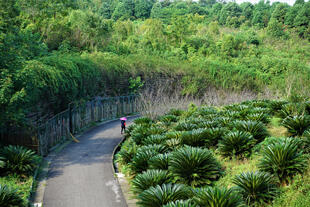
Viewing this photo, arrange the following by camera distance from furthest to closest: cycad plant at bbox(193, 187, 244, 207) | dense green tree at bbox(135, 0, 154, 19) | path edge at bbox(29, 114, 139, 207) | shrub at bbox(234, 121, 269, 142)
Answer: dense green tree at bbox(135, 0, 154, 19) < shrub at bbox(234, 121, 269, 142) < path edge at bbox(29, 114, 139, 207) < cycad plant at bbox(193, 187, 244, 207)

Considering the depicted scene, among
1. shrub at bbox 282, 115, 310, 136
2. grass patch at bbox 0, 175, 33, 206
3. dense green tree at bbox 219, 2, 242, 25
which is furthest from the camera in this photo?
dense green tree at bbox 219, 2, 242, 25

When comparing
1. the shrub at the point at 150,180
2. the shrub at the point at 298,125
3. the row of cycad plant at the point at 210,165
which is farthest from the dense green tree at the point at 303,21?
the shrub at the point at 150,180

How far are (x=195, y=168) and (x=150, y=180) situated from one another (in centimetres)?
154

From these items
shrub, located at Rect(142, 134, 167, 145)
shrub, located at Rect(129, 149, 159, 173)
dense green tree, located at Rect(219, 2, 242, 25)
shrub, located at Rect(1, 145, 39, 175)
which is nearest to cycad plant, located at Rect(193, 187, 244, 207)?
shrub, located at Rect(129, 149, 159, 173)

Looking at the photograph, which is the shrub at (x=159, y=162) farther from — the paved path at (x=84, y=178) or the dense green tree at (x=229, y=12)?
the dense green tree at (x=229, y=12)

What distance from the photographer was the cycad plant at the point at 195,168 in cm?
983

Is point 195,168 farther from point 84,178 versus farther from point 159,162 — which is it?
point 84,178

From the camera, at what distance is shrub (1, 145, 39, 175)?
11680mm

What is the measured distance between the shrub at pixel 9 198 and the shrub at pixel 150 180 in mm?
3518

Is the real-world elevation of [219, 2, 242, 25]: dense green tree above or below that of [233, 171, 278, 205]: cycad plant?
above

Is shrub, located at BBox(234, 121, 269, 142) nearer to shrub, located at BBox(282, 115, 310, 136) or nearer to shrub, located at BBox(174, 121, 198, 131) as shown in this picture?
shrub, located at BBox(282, 115, 310, 136)

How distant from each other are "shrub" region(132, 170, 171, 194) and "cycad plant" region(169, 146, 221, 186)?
41 centimetres

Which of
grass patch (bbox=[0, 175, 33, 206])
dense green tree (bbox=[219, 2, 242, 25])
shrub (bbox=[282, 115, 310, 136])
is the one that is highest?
dense green tree (bbox=[219, 2, 242, 25])

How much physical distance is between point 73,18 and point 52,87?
2019 centimetres
